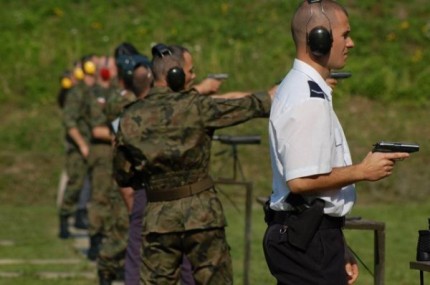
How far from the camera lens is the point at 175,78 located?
8648mm

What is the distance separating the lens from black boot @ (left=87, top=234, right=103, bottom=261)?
1475 cm

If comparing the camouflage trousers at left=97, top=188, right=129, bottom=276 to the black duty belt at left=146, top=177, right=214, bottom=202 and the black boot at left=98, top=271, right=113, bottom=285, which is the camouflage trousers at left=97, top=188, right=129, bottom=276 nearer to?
the black boot at left=98, top=271, right=113, bottom=285

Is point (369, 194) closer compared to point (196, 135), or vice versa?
point (196, 135)

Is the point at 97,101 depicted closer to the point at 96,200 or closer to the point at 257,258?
the point at 96,200

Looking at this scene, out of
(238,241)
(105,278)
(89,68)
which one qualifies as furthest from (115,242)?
(89,68)

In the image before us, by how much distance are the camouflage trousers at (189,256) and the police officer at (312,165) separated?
2106 mm

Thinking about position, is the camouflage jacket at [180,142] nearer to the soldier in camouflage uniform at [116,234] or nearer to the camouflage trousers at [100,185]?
the soldier in camouflage uniform at [116,234]

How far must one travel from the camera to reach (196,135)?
8.54 metres

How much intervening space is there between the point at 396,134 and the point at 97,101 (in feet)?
28.5

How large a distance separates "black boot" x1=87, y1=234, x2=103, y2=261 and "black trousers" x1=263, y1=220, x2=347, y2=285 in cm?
852

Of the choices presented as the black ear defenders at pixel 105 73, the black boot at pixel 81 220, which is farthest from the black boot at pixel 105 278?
the black boot at pixel 81 220

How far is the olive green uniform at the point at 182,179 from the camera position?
8.53 metres

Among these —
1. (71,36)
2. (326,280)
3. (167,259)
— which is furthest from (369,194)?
(326,280)

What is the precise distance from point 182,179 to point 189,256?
0.46 metres
